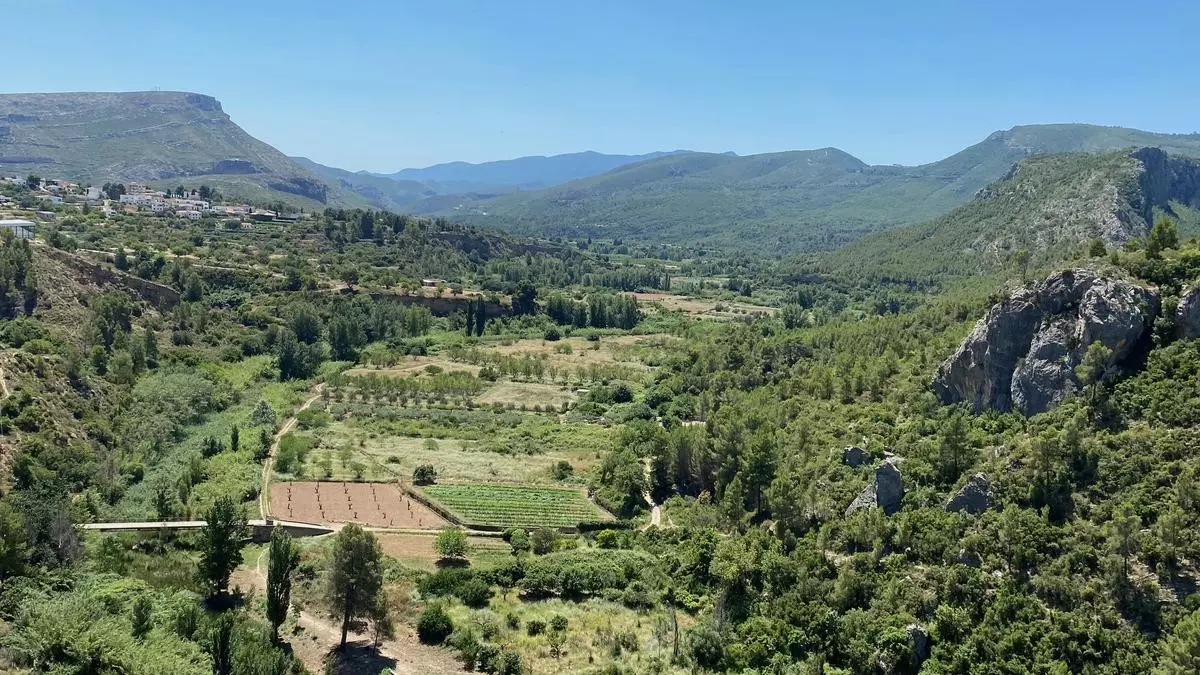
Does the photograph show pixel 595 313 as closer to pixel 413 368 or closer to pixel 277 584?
pixel 413 368

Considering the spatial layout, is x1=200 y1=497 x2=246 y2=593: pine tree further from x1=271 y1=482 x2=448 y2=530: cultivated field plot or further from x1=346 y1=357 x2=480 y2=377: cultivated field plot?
x1=346 y1=357 x2=480 y2=377: cultivated field plot

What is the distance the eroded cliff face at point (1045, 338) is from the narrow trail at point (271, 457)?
47.7m

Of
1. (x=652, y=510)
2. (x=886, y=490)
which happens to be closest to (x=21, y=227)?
(x=652, y=510)

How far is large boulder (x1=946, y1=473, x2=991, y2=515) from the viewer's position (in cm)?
4272

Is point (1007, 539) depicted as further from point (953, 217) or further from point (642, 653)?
point (953, 217)

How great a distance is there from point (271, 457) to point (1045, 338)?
58293 mm

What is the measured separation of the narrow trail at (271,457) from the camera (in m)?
56.3

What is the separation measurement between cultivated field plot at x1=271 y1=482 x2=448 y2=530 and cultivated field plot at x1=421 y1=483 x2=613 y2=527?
2060mm

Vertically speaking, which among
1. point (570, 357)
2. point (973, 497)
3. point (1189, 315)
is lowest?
point (570, 357)

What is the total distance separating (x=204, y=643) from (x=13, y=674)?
6.91 meters

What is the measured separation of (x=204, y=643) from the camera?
35469 mm

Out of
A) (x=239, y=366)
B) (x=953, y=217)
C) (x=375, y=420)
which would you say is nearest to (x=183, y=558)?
(x=375, y=420)

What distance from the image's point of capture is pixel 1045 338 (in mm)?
48844

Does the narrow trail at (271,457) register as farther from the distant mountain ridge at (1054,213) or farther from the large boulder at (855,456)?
the distant mountain ridge at (1054,213)
